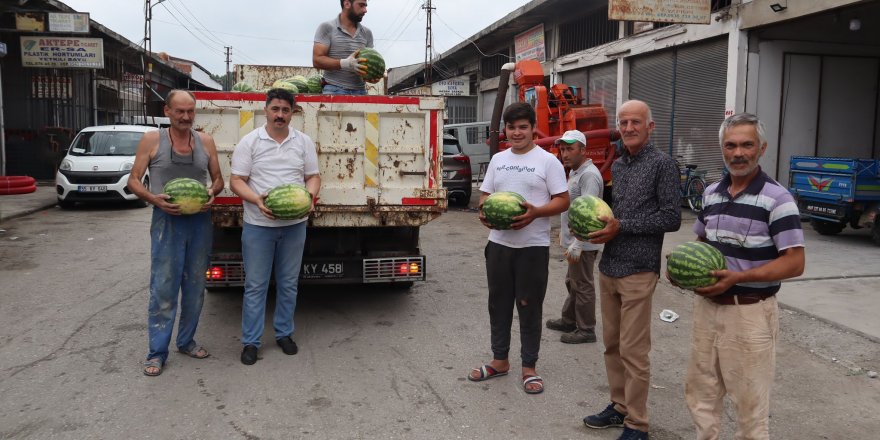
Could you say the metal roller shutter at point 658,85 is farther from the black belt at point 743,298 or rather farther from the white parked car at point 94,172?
the black belt at point 743,298

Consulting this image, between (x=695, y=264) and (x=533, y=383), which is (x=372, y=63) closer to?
(x=533, y=383)

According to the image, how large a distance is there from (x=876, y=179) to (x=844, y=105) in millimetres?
5715

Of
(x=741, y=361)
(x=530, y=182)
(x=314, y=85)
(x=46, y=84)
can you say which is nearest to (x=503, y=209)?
(x=530, y=182)

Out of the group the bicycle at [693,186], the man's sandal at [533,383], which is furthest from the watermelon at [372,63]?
the bicycle at [693,186]

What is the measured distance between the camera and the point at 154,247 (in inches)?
202

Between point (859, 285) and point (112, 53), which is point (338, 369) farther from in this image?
point (112, 53)

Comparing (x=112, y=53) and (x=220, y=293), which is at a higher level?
(x=112, y=53)

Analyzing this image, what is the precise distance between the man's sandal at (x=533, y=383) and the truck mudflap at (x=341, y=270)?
6.39 feet

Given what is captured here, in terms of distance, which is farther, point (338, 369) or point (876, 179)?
point (876, 179)

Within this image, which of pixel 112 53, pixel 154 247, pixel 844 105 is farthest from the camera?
pixel 112 53

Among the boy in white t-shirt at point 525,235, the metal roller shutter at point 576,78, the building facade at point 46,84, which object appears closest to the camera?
the boy in white t-shirt at point 525,235

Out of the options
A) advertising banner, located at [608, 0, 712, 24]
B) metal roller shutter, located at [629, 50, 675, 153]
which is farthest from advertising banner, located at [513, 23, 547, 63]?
advertising banner, located at [608, 0, 712, 24]

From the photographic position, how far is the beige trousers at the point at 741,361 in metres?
3.16

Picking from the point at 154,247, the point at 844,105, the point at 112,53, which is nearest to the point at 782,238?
the point at 154,247
